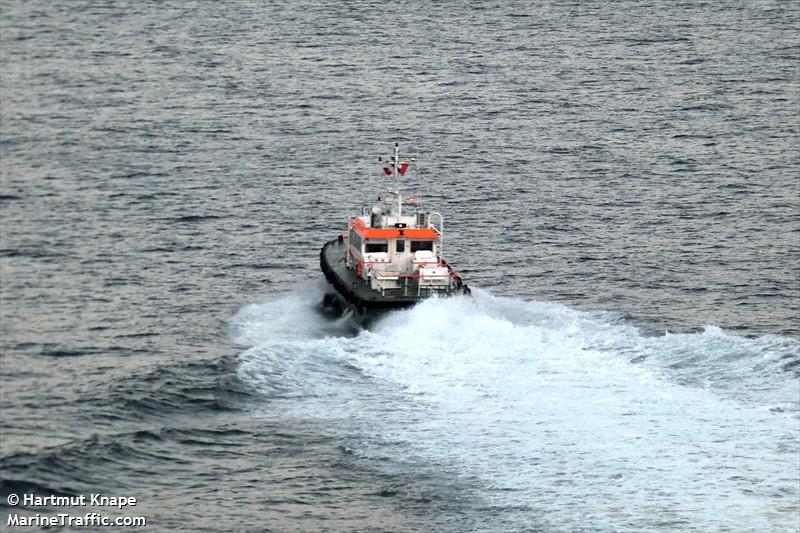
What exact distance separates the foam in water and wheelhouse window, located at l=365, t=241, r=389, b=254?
3.93 meters

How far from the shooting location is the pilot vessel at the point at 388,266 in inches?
2579

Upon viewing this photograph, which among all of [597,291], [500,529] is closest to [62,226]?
[597,291]

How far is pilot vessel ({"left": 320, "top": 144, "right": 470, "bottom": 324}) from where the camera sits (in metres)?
65.5

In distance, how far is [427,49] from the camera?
468ft

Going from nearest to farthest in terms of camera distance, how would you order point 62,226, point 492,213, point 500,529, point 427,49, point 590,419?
point 500,529, point 590,419, point 62,226, point 492,213, point 427,49

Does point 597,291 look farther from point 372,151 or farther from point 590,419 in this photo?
point 372,151

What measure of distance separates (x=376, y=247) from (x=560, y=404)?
15.8 metres

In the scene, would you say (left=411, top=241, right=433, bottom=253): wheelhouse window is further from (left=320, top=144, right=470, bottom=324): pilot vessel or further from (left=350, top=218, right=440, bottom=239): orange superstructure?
(left=350, top=218, right=440, bottom=239): orange superstructure

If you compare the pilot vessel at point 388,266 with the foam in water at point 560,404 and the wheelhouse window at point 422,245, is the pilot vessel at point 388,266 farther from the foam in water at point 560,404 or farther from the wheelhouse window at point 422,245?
the foam in water at point 560,404

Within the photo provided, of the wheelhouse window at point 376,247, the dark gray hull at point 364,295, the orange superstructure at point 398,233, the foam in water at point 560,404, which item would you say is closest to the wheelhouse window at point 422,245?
the orange superstructure at point 398,233

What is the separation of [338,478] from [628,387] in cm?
1310

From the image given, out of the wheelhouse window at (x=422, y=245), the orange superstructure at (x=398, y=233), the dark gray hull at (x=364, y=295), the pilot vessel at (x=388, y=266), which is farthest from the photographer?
the wheelhouse window at (x=422, y=245)

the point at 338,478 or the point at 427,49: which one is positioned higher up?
the point at 427,49

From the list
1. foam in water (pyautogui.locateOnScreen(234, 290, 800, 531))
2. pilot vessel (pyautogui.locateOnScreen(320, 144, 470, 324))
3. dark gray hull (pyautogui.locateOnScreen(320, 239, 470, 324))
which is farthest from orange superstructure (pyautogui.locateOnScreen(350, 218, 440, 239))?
foam in water (pyautogui.locateOnScreen(234, 290, 800, 531))
